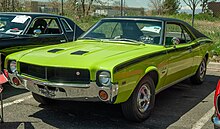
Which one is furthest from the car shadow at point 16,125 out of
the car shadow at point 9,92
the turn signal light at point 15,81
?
the car shadow at point 9,92

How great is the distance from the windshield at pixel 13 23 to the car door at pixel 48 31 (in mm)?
177

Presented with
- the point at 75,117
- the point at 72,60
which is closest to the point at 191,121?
the point at 75,117

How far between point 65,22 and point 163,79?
3635 millimetres

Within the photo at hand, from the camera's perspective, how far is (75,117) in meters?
4.39

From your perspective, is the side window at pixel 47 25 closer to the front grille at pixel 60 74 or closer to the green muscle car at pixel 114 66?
the green muscle car at pixel 114 66

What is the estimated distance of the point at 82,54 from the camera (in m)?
4.01

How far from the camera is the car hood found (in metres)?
3.73

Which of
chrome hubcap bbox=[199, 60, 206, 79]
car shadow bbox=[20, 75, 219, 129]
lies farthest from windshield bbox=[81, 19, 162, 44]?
chrome hubcap bbox=[199, 60, 206, 79]

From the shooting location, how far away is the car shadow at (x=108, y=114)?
414 centimetres

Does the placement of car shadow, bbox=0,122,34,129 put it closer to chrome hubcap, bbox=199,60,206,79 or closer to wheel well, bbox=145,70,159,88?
wheel well, bbox=145,70,159,88

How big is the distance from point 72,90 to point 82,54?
0.59m

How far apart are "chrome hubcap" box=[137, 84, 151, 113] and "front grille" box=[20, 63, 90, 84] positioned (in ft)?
2.93

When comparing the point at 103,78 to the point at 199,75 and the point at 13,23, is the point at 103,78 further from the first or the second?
the point at 13,23

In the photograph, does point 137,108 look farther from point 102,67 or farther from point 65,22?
point 65,22
